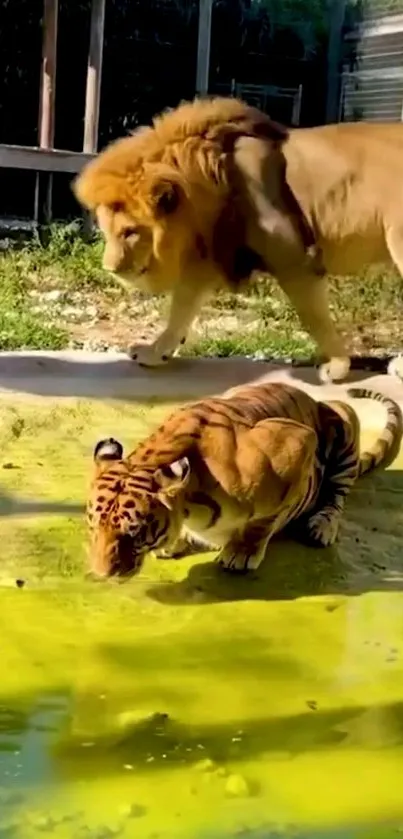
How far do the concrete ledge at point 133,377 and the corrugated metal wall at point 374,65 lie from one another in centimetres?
516

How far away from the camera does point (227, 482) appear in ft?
10.7

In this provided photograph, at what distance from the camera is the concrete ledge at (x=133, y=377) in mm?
4914

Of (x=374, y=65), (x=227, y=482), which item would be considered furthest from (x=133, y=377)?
(x=374, y=65)

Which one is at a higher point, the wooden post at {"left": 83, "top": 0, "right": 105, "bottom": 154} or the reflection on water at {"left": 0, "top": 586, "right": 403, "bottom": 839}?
the wooden post at {"left": 83, "top": 0, "right": 105, "bottom": 154}

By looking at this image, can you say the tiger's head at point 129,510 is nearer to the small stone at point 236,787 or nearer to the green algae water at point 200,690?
the green algae water at point 200,690

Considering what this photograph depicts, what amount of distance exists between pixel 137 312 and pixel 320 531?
3643 millimetres

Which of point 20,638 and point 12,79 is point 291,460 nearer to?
point 20,638

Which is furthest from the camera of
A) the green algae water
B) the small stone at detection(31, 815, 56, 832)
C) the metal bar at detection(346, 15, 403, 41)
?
the metal bar at detection(346, 15, 403, 41)

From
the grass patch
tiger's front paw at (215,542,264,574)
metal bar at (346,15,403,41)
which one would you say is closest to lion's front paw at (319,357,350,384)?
the grass patch

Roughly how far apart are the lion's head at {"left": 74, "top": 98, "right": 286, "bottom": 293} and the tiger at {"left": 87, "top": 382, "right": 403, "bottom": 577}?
1519 millimetres

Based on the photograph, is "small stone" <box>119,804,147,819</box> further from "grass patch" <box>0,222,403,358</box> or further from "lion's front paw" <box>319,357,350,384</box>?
"grass patch" <box>0,222,403,358</box>

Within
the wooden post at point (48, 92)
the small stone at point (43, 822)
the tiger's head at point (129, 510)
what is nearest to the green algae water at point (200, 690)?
A: the small stone at point (43, 822)

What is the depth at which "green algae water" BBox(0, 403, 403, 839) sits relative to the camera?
226 cm

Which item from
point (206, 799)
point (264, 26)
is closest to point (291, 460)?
point (206, 799)
